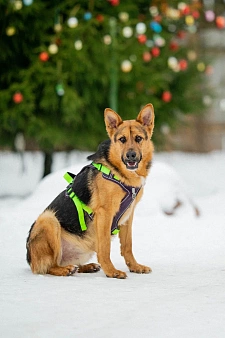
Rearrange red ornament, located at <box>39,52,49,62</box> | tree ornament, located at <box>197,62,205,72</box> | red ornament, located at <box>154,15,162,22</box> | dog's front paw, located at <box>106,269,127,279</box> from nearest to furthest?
1. dog's front paw, located at <box>106,269,127,279</box>
2. red ornament, located at <box>39,52,49,62</box>
3. red ornament, located at <box>154,15,162,22</box>
4. tree ornament, located at <box>197,62,205,72</box>

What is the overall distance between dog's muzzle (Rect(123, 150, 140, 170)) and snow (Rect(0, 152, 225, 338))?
880 millimetres

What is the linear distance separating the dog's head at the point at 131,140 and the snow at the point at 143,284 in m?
0.92

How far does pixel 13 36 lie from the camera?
34.7ft

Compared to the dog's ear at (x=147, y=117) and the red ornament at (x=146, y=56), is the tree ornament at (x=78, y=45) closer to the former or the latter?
the red ornament at (x=146, y=56)

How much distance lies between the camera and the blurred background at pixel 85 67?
1030 cm

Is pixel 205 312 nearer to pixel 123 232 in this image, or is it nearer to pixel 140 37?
pixel 123 232

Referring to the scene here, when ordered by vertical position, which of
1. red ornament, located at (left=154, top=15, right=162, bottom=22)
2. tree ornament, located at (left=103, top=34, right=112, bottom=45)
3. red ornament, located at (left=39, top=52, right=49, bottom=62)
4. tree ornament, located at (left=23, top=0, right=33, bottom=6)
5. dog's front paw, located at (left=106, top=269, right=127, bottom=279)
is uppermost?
red ornament, located at (left=154, top=15, right=162, bottom=22)

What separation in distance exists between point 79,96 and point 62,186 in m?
2.32

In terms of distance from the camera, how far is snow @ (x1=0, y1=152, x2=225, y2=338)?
11.4ft

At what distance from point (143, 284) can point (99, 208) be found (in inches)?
29.5

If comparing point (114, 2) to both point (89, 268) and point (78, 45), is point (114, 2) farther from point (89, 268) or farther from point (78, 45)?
point (89, 268)

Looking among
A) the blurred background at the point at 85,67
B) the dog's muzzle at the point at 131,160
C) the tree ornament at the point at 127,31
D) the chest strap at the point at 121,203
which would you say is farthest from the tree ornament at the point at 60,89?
the dog's muzzle at the point at 131,160

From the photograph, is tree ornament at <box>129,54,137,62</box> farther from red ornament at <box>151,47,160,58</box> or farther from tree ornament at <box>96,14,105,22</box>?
tree ornament at <box>96,14,105,22</box>

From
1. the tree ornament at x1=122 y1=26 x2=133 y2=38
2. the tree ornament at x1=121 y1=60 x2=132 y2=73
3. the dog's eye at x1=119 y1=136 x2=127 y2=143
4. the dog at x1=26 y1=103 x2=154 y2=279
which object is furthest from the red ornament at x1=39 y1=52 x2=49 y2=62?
the dog's eye at x1=119 y1=136 x2=127 y2=143
